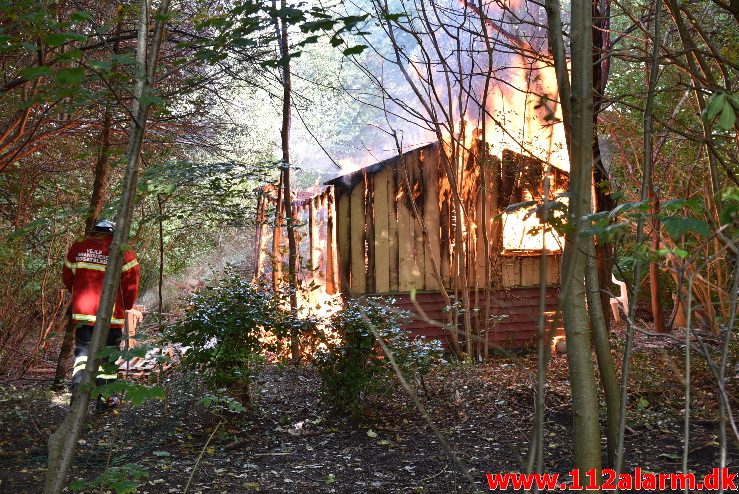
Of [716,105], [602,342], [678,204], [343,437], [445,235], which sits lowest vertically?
[343,437]

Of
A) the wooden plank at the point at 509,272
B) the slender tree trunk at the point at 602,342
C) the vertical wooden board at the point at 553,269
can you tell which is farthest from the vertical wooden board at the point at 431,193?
the slender tree trunk at the point at 602,342

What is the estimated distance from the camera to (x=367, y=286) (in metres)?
11.0

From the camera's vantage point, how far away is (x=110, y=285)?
2.44 meters

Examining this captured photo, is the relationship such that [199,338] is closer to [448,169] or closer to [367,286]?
[448,169]

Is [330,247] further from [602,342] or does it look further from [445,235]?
[602,342]

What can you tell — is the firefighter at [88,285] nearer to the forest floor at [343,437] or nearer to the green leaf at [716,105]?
the forest floor at [343,437]

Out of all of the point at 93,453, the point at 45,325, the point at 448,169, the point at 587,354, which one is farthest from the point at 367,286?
the point at 587,354

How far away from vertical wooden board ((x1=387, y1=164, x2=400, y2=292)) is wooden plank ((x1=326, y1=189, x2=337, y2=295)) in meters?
0.88

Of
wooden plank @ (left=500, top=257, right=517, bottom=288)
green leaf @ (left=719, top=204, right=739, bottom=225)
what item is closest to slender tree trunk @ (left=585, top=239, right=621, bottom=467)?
green leaf @ (left=719, top=204, right=739, bottom=225)

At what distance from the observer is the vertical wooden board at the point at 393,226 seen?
1095cm

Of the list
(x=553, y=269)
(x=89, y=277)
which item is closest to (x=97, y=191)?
(x=89, y=277)

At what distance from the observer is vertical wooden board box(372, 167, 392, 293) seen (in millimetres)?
10922

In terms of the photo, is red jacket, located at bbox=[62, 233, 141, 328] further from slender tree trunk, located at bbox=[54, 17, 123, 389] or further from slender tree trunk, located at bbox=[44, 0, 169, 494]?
slender tree trunk, located at bbox=[44, 0, 169, 494]

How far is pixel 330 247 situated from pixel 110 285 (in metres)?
8.59
